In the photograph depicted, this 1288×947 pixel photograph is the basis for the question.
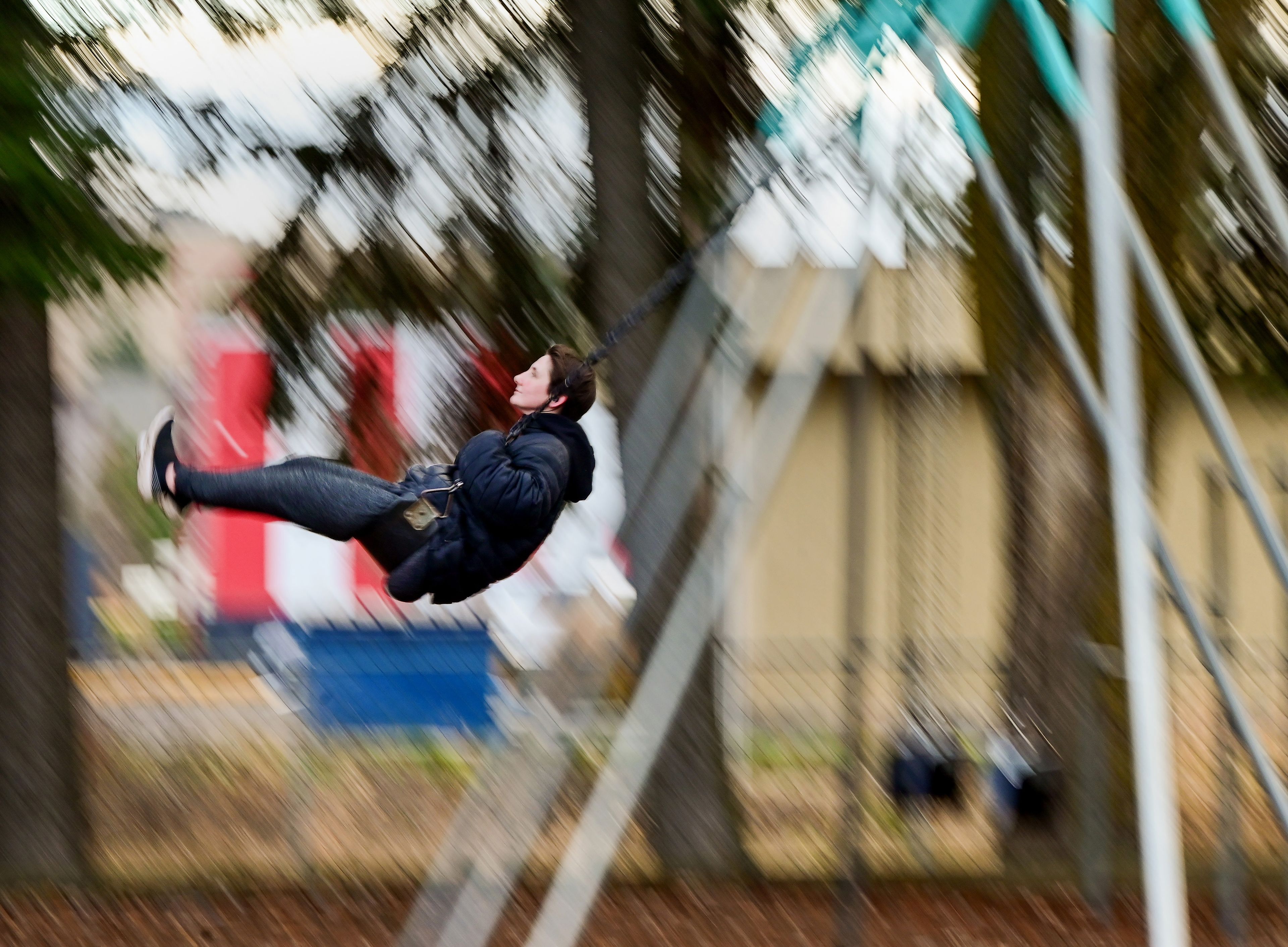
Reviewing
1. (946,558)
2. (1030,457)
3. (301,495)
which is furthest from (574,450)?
(946,558)

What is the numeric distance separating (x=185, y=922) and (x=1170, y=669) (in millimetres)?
5216

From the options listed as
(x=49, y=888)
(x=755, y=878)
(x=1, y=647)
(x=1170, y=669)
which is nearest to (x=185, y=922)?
(x=49, y=888)

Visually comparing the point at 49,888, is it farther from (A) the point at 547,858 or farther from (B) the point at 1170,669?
(B) the point at 1170,669

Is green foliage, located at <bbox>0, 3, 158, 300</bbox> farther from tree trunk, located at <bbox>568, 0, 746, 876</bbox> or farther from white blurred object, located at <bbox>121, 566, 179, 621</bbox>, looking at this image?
white blurred object, located at <bbox>121, 566, 179, 621</bbox>

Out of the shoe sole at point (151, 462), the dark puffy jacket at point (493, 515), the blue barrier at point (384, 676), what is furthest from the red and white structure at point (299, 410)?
the dark puffy jacket at point (493, 515)

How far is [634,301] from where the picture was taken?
273 inches

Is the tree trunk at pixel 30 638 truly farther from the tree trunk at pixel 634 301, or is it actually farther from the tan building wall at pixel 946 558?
the tan building wall at pixel 946 558

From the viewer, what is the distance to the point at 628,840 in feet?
Answer: 23.7

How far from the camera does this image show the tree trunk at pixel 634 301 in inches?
272

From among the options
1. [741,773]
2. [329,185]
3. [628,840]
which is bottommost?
[741,773]

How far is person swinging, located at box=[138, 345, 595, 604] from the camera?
4121 mm

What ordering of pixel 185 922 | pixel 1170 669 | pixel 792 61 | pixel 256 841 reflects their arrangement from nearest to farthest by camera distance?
pixel 792 61
pixel 185 922
pixel 256 841
pixel 1170 669

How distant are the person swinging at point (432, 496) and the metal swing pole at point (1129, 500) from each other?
4.79 feet

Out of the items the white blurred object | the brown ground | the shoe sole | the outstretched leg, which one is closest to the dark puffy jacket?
the outstretched leg
